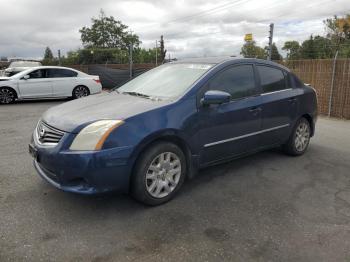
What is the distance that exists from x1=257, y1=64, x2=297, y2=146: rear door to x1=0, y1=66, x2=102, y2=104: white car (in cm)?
1010

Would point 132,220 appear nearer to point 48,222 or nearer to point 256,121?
point 48,222

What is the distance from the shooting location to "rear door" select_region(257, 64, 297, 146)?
4.85m

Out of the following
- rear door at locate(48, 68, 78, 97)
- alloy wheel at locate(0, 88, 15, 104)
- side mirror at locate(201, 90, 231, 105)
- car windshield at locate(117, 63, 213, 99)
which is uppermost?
car windshield at locate(117, 63, 213, 99)

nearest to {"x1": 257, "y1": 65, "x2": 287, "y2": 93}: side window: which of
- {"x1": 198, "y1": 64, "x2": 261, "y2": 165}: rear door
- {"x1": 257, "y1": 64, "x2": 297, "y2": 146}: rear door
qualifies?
{"x1": 257, "y1": 64, "x2": 297, "y2": 146}: rear door

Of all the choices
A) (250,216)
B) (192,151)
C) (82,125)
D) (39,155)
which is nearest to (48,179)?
(39,155)

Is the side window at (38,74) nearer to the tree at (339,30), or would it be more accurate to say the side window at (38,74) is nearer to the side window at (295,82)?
the side window at (295,82)

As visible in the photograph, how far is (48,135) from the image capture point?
3.56 m

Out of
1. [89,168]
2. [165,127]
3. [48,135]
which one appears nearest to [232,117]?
[165,127]

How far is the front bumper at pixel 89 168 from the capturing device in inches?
128

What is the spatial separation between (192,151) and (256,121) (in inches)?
47.4

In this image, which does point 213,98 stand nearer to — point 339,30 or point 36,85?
point 36,85

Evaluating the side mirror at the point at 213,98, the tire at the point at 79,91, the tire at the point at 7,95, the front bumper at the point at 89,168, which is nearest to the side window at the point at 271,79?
the side mirror at the point at 213,98

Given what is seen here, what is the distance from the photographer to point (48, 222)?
3.34 metres

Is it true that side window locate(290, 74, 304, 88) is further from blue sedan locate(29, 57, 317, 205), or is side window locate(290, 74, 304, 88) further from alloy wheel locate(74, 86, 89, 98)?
alloy wheel locate(74, 86, 89, 98)
